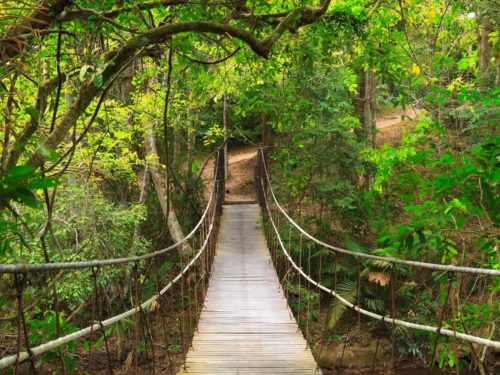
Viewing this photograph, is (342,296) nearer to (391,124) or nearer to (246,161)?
(246,161)

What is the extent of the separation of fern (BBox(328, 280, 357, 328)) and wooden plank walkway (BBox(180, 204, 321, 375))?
126cm

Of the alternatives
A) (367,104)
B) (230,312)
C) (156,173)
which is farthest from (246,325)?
(367,104)

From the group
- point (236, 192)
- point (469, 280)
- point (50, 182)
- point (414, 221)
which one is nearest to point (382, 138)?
point (236, 192)

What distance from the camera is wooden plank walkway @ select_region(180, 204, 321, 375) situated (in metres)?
3.07

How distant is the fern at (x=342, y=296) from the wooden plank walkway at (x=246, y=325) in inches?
49.6

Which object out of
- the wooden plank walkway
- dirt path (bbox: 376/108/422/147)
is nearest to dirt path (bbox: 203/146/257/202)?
dirt path (bbox: 376/108/422/147)

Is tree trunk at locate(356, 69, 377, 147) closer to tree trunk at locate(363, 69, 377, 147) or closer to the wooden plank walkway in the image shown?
tree trunk at locate(363, 69, 377, 147)

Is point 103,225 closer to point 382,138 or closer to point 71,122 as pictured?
point 71,122

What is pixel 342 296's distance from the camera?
6.86m

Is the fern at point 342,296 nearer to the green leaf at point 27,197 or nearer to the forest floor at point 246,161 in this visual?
the forest floor at point 246,161

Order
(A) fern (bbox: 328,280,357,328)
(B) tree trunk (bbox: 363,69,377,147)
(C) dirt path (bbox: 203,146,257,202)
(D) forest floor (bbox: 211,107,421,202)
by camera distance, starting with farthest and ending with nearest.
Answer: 1. (D) forest floor (bbox: 211,107,421,202)
2. (C) dirt path (bbox: 203,146,257,202)
3. (B) tree trunk (bbox: 363,69,377,147)
4. (A) fern (bbox: 328,280,357,328)

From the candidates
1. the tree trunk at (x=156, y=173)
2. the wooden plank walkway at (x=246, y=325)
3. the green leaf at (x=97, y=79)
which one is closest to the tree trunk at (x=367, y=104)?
the wooden plank walkway at (x=246, y=325)

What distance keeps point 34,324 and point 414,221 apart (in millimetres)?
2292

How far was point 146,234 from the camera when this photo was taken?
767 cm
